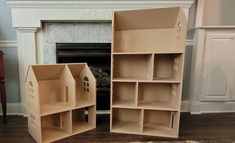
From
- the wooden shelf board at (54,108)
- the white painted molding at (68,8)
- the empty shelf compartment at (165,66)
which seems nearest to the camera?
the wooden shelf board at (54,108)

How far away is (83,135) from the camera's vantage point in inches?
68.1

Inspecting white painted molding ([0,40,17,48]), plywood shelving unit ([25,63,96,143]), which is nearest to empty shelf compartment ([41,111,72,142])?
plywood shelving unit ([25,63,96,143])

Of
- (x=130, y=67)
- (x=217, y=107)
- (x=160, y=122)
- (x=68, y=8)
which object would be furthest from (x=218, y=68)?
(x=68, y=8)

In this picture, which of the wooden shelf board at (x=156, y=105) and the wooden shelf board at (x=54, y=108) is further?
the wooden shelf board at (x=156, y=105)

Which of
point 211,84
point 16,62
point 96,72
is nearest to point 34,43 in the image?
point 16,62

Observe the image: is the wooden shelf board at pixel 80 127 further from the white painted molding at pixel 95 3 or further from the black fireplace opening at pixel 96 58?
the white painted molding at pixel 95 3

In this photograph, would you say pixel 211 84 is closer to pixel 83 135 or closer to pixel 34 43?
pixel 83 135

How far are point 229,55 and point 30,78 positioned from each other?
Answer: 2097 mm

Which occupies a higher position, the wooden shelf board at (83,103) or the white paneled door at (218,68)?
the white paneled door at (218,68)

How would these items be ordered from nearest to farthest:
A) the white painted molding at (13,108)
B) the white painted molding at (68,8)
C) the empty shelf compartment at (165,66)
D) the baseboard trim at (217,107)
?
the empty shelf compartment at (165,66) → the white painted molding at (68,8) → the white painted molding at (13,108) → the baseboard trim at (217,107)

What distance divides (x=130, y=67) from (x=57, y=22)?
92 cm

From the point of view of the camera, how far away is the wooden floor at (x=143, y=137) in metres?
1.67

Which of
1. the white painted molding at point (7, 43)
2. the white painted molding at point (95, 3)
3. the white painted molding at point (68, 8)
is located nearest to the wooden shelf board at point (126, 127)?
the white painted molding at point (68, 8)

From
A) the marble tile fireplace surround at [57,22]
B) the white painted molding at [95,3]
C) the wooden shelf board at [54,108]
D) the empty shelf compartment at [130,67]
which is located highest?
the white painted molding at [95,3]
